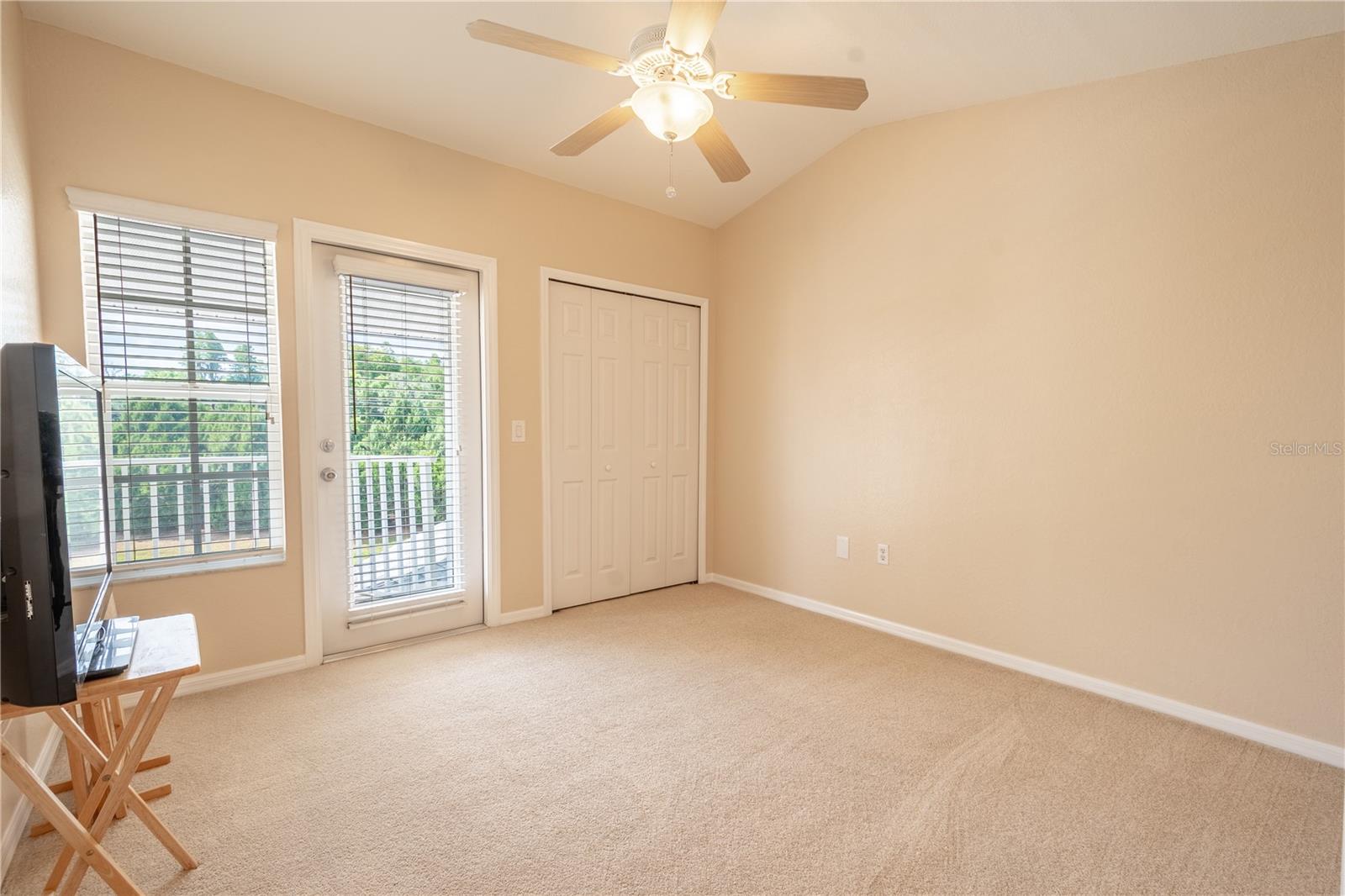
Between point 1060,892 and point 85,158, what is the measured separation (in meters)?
4.01

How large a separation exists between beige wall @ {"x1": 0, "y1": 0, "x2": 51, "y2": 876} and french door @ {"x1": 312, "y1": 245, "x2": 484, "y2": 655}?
3.11ft

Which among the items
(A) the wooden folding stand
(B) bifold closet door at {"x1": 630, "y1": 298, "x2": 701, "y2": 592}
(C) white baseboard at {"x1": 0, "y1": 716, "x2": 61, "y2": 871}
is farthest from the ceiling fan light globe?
(C) white baseboard at {"x1": 0, "y1": 716, "x2": 61, "y2": 871}

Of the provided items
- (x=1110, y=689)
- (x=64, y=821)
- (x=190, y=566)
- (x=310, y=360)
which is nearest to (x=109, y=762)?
(x=64, y=821)

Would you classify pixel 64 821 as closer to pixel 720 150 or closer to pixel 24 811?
pixel 24 811

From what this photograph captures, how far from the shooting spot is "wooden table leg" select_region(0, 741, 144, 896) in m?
1.23

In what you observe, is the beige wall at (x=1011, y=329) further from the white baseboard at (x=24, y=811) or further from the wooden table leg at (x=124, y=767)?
the wooden table leg at (x=124, y=767)

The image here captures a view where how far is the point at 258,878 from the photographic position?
1.53 m

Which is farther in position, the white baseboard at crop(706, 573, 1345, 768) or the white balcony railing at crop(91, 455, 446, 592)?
the white balcony railing at crop(91, 455, 446, 592)

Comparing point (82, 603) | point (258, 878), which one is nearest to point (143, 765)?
point (82, 603)

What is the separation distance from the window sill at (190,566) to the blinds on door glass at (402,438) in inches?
14.1

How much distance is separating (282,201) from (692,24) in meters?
2.11

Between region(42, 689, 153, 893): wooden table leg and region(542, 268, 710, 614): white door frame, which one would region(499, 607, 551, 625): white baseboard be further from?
region(42, 689, 153, 893): wooden table leg

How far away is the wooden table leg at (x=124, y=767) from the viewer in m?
1.37

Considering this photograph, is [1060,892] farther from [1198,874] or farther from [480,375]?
[480,375]
